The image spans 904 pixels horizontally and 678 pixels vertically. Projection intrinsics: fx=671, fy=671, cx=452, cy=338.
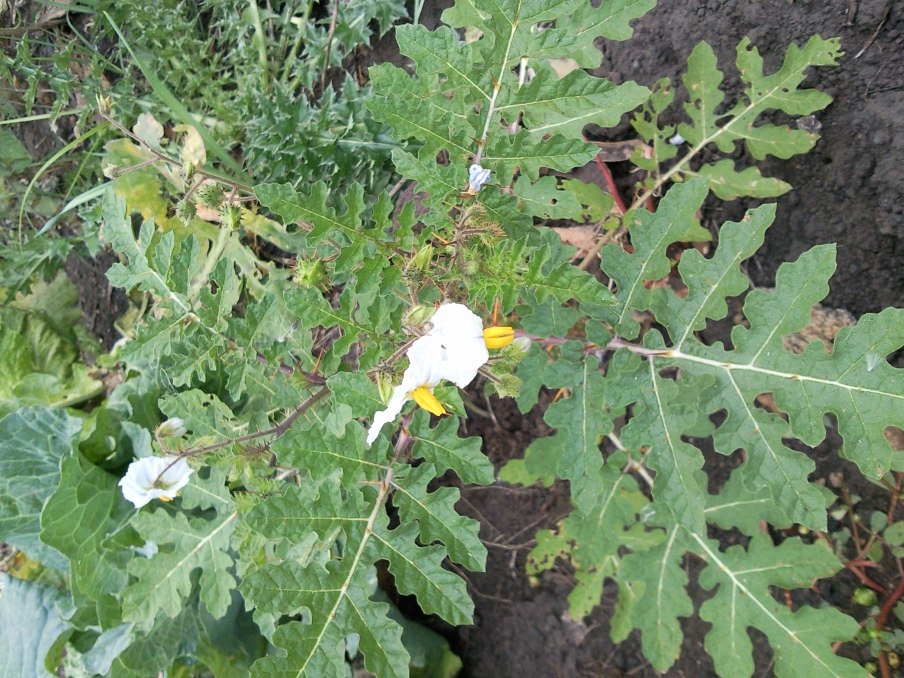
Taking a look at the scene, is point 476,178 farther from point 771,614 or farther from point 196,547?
point 771,614

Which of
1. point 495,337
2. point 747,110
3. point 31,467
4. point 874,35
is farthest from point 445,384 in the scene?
point 31,467

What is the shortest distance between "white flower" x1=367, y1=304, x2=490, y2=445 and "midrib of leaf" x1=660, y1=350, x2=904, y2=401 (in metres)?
0.61

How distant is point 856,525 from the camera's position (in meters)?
2.16

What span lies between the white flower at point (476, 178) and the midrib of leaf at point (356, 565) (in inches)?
26.5

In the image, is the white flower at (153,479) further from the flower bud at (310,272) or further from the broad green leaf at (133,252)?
the flower bud at (310,272)

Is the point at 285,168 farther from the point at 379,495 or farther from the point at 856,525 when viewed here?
the point at 856,525

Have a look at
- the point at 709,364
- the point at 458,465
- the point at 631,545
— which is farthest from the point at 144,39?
the point at 631,545

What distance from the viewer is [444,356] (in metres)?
1.24

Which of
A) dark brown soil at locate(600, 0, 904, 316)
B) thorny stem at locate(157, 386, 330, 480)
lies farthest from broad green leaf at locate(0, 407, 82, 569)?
dark brown soil at locate(600, 0, 904, 316)

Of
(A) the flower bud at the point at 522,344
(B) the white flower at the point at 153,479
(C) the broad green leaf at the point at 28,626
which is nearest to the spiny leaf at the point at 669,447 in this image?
(A) the flower bud at the point at 522,344

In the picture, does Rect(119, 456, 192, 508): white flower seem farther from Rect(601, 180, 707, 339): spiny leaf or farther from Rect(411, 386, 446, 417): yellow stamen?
Rect(601, 180, 707, 339): spiny leaf

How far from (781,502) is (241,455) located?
1218 millimetres

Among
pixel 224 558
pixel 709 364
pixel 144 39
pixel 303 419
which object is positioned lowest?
pixel 224 558

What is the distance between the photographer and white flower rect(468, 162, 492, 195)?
1.52 m
